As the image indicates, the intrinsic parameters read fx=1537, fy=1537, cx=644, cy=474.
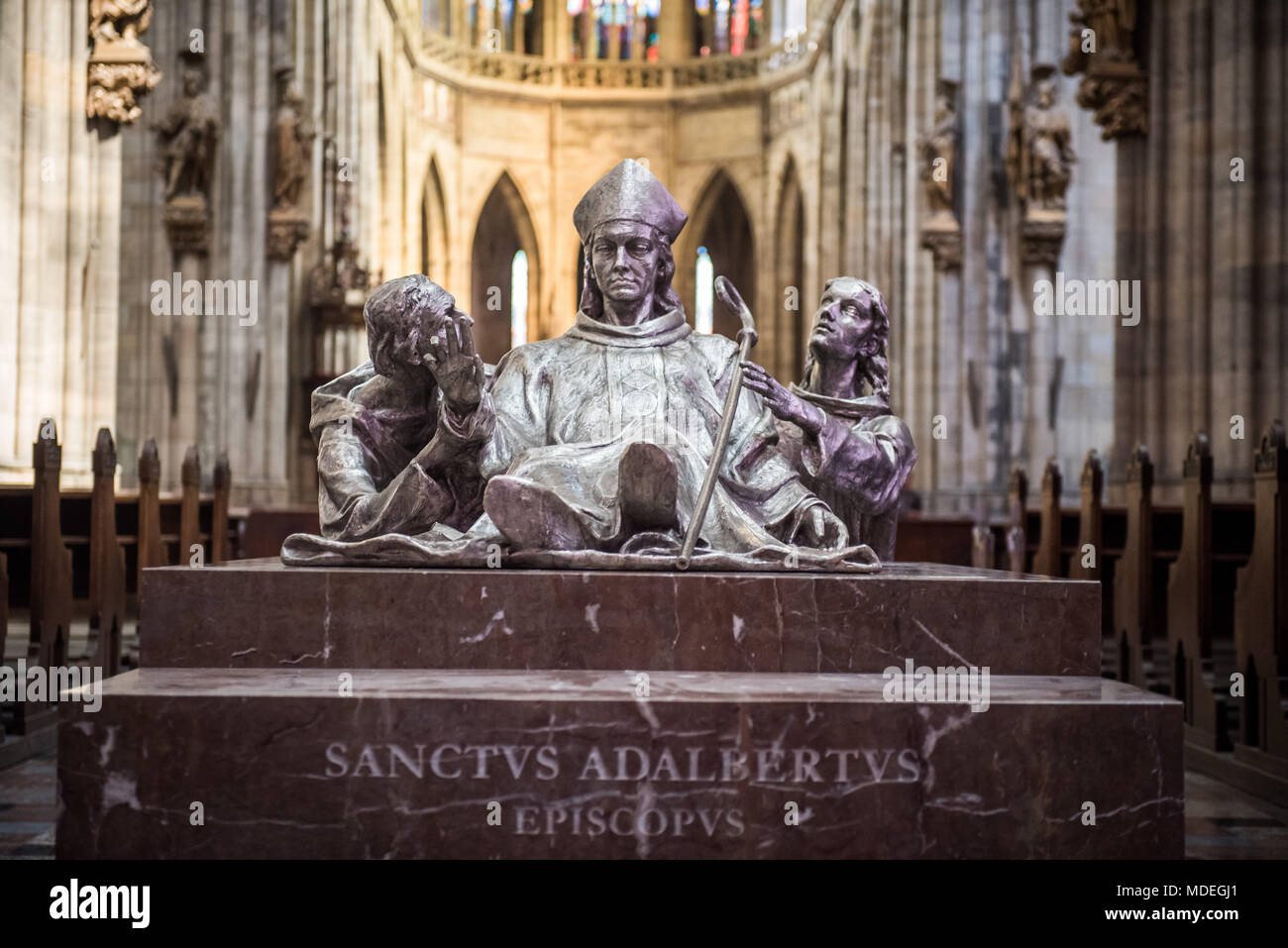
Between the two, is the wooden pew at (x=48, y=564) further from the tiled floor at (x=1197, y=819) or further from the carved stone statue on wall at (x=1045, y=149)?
the carved stone statue on wall at (x=1045, y=149)

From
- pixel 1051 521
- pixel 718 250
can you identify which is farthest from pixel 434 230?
pixel 1051 521

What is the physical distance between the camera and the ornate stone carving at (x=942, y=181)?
1953cm

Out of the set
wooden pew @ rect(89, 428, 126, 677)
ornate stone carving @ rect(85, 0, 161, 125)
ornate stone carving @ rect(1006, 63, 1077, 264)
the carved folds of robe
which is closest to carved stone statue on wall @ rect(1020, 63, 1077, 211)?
ornate stone carving @ rect(1006, 63, 1077, 264)

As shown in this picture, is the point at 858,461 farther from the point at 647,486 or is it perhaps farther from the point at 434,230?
the point at 434,230

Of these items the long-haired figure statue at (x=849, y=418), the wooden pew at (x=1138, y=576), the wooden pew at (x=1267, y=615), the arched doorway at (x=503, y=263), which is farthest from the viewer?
the arched doorway at (x=503, y=263)

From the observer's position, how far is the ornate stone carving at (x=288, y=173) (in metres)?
19.2

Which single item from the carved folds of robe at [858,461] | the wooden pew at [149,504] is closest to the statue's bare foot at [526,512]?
the carved folds of robe at [858,461]

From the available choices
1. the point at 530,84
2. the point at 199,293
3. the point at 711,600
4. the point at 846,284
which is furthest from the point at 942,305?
the point at 530,84

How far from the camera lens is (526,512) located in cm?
519

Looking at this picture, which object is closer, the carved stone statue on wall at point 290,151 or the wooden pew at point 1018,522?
the wooden pew at point 1018,522

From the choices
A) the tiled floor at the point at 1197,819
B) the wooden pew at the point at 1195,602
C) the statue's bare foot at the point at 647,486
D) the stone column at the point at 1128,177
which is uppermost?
the stone column at the point at 1128,177

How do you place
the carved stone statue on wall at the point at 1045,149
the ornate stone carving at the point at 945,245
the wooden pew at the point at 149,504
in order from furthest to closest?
the ornate stone carving at the point at 945,245 → the carved stone statue on wall at the point at 1045,149 → the wooden pew at the point at 149,504

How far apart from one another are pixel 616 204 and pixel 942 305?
15.1 m

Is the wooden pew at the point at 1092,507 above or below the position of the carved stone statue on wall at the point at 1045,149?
below
